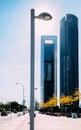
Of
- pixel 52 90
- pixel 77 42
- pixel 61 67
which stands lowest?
pixel 52 90

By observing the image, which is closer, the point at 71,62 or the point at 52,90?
the point at 71,62

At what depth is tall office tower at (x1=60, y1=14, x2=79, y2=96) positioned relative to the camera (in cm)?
17100

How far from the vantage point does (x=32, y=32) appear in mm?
10688

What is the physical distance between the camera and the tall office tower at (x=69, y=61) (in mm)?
171000

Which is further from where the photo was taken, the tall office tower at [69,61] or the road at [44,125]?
the tall office tower at [69,61]

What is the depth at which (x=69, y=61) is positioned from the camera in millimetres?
171625

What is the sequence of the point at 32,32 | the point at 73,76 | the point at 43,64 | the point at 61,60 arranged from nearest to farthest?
the point at 32,32 → the point at 73,76 → the point at 61,60 → the point at 43,64

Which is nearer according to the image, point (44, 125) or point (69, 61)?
point (44, 125)

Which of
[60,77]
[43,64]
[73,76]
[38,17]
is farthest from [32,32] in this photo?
[43,64]

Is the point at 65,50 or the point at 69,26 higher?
the point at 69,26

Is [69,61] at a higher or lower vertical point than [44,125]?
higher

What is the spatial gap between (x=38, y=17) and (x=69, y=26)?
183 m

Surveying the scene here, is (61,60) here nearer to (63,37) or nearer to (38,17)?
(63,37)

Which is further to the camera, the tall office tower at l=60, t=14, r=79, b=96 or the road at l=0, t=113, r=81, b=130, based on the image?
the tall office tower at l=60, t=14, r=79, b=96
